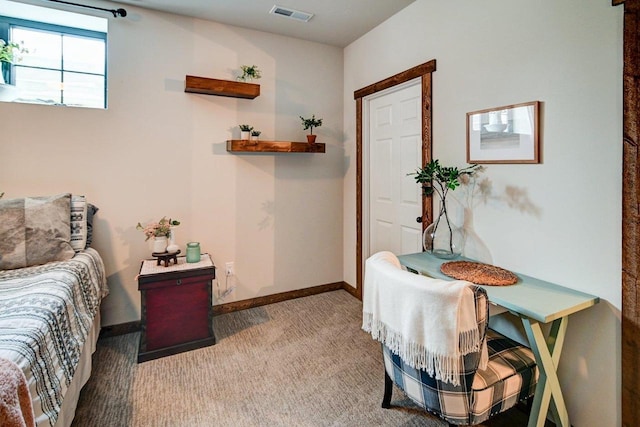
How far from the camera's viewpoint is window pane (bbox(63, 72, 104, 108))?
2688 mm

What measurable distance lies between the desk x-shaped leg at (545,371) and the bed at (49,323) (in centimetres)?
180

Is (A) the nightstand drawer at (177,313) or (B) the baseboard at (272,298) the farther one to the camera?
(B) the baseboard at (272,298)

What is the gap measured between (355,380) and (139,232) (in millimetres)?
2025

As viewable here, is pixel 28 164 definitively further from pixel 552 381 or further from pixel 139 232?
pixel 552 381

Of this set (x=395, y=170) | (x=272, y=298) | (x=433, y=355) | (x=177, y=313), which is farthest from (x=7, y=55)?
(x=433, y=355)

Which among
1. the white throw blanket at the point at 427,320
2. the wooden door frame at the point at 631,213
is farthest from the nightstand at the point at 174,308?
the wooden door frame at the point at 631,213

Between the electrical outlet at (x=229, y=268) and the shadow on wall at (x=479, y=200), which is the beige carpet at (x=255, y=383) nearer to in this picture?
the electrical outlet at (x=229, y=268)

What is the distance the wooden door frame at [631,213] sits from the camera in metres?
1.41

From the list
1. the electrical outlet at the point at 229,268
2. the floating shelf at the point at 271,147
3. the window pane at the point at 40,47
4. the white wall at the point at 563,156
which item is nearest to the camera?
the white wall at the point at 563,156

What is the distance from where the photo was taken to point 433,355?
1.29 meters

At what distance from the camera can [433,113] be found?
8.07ft

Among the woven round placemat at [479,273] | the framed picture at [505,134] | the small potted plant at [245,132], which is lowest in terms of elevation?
the woven round placemat at [479,273]

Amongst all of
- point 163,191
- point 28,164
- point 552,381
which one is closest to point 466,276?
point 552,381

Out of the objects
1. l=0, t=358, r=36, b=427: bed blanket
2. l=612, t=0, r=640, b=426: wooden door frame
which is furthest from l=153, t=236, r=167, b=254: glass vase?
l=612, t=0, r=640, b=426: wooden door frame
